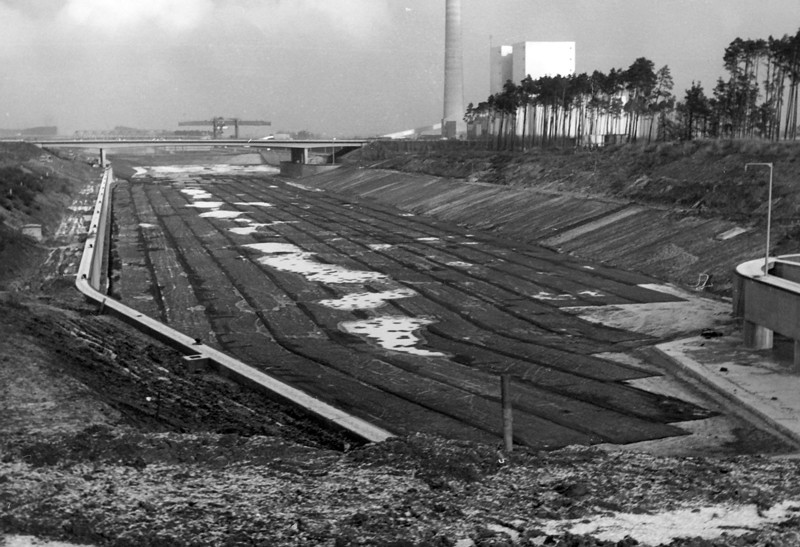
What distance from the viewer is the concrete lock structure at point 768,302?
781 inches

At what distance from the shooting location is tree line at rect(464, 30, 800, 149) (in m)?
68.5

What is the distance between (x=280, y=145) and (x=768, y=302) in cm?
10369

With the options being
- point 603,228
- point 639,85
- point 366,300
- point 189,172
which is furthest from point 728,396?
point 189,172

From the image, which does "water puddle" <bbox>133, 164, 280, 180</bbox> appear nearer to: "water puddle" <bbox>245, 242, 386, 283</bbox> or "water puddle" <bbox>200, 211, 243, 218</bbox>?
"water puddle" <bbox>200, 211, 243, 218</bbox>

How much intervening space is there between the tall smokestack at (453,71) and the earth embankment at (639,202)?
65.8 meters

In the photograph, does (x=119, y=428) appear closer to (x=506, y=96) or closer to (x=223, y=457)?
(x=223, y=457)

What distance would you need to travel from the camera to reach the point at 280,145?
120375mm

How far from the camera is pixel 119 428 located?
14.2 m

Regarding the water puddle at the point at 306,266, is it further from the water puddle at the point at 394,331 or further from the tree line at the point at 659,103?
the tree line at the point at 659,103

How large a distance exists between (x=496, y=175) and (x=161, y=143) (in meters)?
65.7

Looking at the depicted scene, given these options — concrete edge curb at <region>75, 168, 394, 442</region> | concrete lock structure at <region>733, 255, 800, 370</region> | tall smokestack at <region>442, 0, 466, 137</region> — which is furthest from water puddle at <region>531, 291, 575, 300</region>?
tall smokestack at <region>442, 0, 466, 137</region>

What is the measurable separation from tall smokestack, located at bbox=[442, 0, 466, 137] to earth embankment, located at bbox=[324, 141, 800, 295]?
6583cm

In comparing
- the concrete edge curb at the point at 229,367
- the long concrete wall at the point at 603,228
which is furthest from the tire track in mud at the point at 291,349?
the long concrete wall at the point at 603,228

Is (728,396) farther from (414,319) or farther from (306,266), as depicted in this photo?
(306,266)
